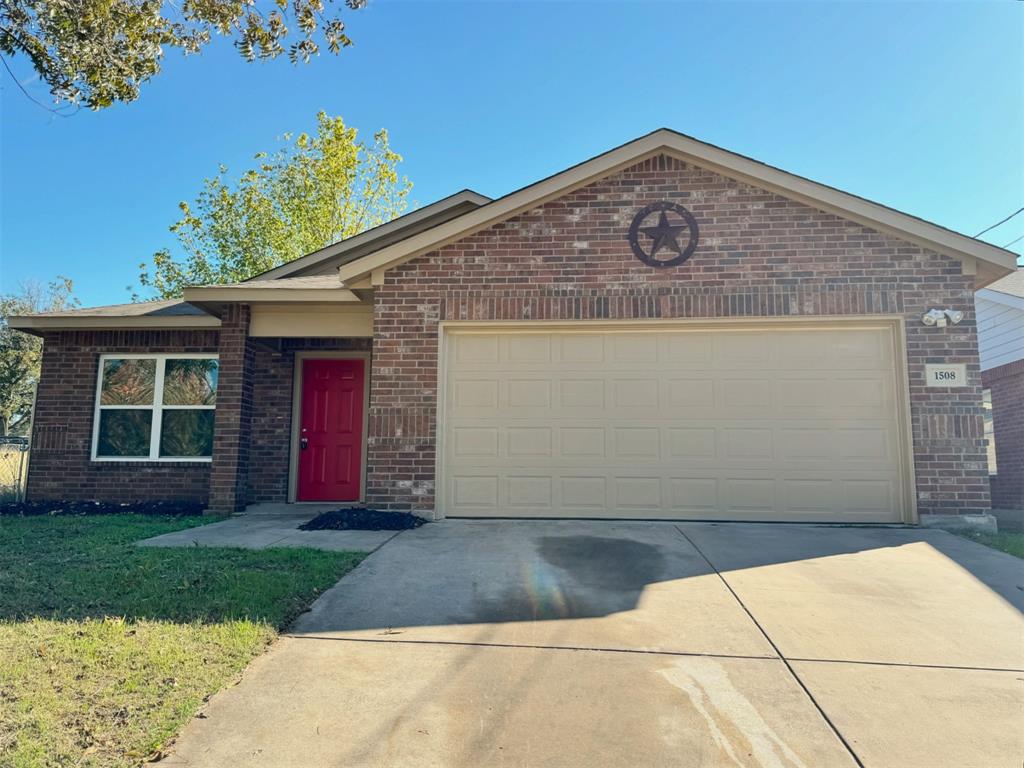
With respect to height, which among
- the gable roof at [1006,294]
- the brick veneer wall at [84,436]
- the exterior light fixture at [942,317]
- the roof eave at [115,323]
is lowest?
the brick veneer wall at [84,436]

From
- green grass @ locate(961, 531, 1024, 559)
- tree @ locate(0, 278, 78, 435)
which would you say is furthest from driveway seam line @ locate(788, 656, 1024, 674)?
tree @ locate(0, 278, 78, 435)

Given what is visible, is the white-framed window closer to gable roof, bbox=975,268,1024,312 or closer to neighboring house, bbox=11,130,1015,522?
neighboring house, bbox=11,130,1015,522

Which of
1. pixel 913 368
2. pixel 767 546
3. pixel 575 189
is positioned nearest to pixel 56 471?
pixel 575 189

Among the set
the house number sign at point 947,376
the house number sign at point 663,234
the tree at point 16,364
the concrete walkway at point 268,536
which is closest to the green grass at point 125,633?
the concrete walkway at point 268,536

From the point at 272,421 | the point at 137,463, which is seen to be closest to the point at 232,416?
the point at 272,421

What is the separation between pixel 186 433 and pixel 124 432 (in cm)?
104

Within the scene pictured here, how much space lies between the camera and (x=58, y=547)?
6238 millimetres

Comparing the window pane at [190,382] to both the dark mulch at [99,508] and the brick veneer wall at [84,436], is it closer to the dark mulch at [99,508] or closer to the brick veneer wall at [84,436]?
the brick veneer wall at [84,436]

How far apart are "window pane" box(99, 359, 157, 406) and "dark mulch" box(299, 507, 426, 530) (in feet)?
14.5

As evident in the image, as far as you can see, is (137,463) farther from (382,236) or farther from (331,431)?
(382,236)

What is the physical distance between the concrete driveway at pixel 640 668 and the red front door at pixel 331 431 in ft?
15.2

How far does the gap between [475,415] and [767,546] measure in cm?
369

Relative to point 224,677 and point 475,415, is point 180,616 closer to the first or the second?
point 224,677

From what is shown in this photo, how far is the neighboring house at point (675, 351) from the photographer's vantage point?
731 cm
